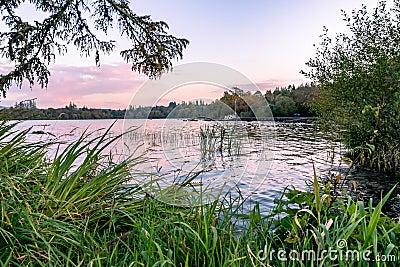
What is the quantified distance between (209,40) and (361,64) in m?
6.83

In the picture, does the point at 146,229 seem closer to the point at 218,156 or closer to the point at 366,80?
the point at 218,156

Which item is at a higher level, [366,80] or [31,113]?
[366,80]

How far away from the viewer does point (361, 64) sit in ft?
31.2

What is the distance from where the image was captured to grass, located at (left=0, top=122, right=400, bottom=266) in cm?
160

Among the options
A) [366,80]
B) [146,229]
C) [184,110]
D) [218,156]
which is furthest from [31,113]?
[366,80]

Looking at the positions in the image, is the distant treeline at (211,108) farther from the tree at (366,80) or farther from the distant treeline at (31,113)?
the tree at (366,80)

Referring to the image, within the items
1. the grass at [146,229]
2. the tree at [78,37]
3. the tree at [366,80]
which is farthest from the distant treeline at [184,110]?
the tree at [366,80]

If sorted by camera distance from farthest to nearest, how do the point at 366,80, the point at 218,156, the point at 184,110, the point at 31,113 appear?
the point at 366,80 → the point at 218,156 → the point at 184,110 → the point at 31,113

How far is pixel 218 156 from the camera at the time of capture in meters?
6.24

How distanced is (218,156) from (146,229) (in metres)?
4.32

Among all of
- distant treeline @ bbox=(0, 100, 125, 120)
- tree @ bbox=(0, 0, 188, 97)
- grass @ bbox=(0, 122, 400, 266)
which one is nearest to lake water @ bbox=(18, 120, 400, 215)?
distant treeline @ bbox=(0, 100, 125, 120)

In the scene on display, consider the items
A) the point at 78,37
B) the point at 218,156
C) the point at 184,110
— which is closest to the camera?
the point at 184,110

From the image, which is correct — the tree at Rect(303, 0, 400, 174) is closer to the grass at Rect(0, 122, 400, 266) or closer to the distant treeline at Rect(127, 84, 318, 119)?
the distant treeline at Rect(127, 84, 318, 119)

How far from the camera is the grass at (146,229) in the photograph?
1601 millimetres
